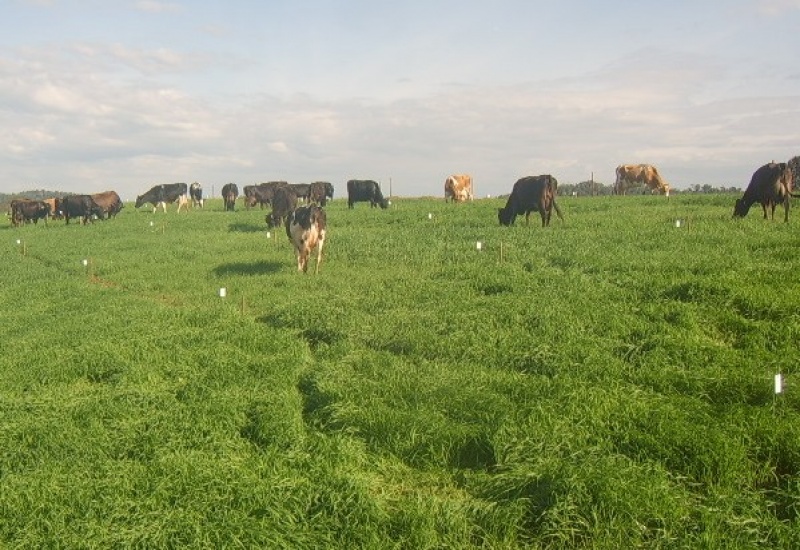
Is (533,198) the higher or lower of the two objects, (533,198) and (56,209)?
the lower

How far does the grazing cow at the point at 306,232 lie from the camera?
17938 millimetres

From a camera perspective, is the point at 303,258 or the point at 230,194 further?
the point at 230,194

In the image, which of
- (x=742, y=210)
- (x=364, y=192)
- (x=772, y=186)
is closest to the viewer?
(x=772, y=186)

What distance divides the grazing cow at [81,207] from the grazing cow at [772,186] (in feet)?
121

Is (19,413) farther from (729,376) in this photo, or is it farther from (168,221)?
(168,221)

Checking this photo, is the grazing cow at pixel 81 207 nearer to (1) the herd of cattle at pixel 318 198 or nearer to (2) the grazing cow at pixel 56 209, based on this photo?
(1) the herd of cattle at pixel 318 198

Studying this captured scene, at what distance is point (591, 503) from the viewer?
18.8 ft

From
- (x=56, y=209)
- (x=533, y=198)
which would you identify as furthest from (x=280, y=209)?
(x=56, y=209)

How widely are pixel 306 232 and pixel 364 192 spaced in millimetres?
23163

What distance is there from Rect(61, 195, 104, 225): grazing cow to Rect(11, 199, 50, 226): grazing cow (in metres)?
2.91

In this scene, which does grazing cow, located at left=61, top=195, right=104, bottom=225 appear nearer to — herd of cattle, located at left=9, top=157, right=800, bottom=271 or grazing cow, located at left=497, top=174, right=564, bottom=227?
herd of cattle, located at left=9, top=157, right=800, bottom=271

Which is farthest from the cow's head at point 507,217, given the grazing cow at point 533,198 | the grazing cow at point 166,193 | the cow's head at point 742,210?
the grazing cow at point 166,193

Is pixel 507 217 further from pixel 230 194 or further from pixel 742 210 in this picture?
pixel 230 194

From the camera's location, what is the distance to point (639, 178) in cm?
4503
